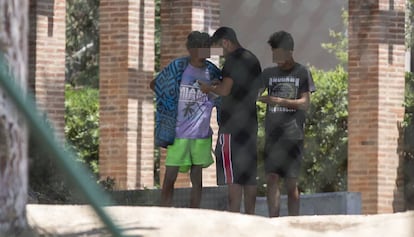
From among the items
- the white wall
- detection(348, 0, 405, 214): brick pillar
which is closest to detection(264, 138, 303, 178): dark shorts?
detection(348, 0, 405, 214): brick pillar

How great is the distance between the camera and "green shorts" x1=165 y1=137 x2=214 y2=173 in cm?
1116

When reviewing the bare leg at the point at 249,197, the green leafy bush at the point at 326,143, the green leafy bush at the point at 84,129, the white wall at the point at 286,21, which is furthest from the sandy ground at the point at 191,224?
the white wall at the point at 286,21

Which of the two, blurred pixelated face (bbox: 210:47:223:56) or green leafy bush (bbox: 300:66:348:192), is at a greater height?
blurred pixelated face (bbox: 210:47:223:56)

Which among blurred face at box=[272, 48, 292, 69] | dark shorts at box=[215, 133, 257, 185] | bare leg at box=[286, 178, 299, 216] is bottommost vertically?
bare leg at box=[286, 178, 299, 216]

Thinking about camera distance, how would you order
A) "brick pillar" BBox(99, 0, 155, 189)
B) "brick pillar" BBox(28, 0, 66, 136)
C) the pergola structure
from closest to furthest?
"brick pillar" BBox(28, 0, 66, 136) < the pergola structure < "brick pillar" BBox(99, 0, 155, 189)

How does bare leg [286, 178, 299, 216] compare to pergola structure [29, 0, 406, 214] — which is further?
pergola structure [29, 0, 406, 214]

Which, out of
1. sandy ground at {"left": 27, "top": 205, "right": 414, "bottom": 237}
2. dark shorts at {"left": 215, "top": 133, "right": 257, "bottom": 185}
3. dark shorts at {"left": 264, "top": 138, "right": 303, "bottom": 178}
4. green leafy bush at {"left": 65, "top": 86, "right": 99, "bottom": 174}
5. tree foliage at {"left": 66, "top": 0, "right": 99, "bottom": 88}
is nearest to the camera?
sandy ground at {"left": 27, "top": 205, "right": 414, "bottom": 237}

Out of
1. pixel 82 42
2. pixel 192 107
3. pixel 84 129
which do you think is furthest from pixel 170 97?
pixel 82 42

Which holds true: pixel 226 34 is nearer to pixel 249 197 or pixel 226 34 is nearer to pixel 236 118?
pixel 236 118

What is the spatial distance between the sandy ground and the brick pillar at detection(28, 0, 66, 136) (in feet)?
23.6

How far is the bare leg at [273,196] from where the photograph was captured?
11250mm

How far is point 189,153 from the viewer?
11219 mm

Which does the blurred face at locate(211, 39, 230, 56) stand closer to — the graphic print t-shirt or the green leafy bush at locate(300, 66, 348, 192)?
the graphic print t-shirt

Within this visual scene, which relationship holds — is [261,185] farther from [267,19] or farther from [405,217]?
[405,217]
